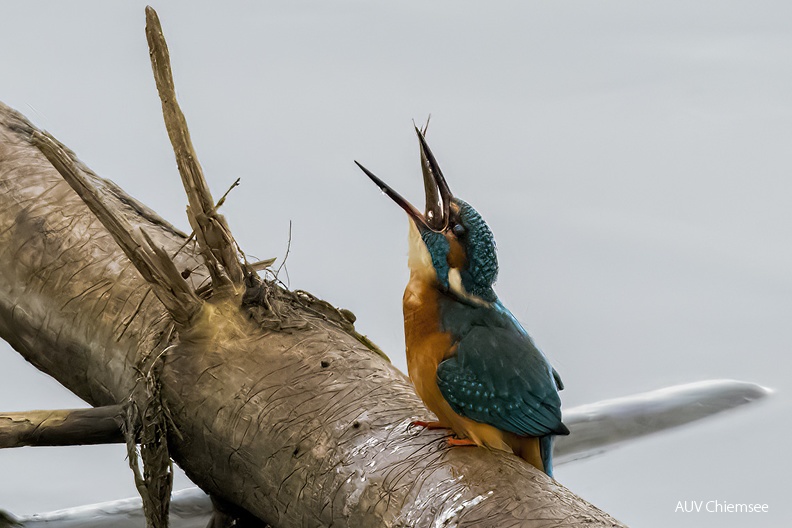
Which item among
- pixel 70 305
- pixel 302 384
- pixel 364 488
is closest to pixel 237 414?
pixel 302 384

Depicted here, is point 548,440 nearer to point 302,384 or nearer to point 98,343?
point 302,384

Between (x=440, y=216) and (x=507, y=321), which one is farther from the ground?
(x=440, y=216)

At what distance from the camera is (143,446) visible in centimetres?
146

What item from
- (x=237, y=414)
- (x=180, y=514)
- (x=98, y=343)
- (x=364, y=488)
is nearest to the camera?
(x=364, y=488)

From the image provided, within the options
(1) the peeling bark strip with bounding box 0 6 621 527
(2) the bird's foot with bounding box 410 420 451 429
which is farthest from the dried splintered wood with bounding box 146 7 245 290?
(2) the bird's foot with bounding box 410 420 451 429

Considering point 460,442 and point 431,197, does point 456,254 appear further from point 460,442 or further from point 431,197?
point 460,442

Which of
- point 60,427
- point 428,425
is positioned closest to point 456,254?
point 428,425

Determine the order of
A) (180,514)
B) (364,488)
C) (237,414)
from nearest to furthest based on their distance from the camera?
1. (364,488)
2. (237,414)
3. (180,514)

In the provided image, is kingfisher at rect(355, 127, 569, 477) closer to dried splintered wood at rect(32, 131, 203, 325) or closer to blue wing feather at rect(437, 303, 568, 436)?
blue wing feather at rect(437, 303, 568, 436)

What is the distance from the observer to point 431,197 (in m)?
1.34

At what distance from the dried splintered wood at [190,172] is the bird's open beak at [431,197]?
23 centimetres

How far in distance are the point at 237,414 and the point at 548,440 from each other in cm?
42

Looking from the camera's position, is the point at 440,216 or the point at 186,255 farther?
the point at 186,255

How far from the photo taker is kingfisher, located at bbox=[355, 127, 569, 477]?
49.9 inches
